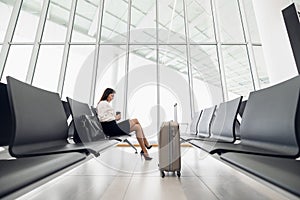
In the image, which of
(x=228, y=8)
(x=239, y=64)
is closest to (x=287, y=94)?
(x=239, y=64)

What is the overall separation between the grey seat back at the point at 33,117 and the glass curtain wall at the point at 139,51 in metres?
2.10

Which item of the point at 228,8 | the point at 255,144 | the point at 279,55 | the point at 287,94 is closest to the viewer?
the point at 287,94

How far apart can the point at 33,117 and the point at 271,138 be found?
1.51 metres

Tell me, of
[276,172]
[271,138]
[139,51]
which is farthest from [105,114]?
[139,51]

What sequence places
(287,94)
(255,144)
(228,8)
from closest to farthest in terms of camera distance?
(287,94) < (255,144) < (228,8)

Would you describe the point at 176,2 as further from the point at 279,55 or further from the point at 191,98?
the point at 279,55

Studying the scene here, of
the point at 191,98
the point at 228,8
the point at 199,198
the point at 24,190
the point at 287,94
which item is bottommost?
the point at 199,198

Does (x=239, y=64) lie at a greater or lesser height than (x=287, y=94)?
greater

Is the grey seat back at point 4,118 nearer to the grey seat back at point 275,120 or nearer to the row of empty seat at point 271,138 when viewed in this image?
the row of empty seat at point 271,138

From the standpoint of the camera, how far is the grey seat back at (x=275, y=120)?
34.9 inches

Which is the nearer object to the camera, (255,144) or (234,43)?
(255,144)

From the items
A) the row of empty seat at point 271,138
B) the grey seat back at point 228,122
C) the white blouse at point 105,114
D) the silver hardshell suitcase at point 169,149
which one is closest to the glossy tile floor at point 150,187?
the silver hardshell suitcase at point 169,149

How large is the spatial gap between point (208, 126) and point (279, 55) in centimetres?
169

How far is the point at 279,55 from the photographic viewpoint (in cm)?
261
